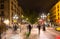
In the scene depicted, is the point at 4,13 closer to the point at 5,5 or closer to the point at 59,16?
the point at 5,5

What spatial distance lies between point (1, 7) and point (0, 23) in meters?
89.7

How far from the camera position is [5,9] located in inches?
3866

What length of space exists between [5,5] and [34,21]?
50.2 meters

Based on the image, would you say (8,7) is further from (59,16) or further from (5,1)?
(59,16)

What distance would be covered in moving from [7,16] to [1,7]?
7.34 m

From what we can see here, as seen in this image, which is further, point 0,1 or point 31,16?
point 0,1

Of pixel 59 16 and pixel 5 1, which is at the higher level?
pixel 5 1

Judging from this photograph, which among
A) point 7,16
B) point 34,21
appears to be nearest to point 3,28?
point 34,21

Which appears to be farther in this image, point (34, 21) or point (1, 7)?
point (1, 7)

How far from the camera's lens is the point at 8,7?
321ft

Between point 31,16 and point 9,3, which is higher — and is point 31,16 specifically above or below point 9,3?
below

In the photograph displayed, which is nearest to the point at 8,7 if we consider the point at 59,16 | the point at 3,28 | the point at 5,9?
the point at 5,9

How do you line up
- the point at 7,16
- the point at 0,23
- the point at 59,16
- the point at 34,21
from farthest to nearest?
1. the point at 59,16
2. the point at 7,16
3. the point at 34,21
4. the point at 0,23

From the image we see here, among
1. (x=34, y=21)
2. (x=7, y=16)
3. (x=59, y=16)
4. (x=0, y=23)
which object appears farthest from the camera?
(x=59, y=16)
